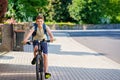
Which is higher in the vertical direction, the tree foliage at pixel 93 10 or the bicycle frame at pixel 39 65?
the bicycle frame at pixel 39 65

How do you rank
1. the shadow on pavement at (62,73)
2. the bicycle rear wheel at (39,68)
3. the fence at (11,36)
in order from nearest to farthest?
the bicycle rear wheel at (39,68) < the shadow on pavement at (62,73) < the fence at (11,36)

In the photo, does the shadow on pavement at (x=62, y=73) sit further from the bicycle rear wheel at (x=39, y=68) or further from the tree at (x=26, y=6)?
the tree at (x=26, y=6)

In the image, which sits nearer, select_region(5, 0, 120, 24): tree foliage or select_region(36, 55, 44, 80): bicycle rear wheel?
select_region(36, 55, 44, 80): bicycle rear wheel

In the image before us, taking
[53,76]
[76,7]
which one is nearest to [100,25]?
[76,7]

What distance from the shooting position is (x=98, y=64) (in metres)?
16.0

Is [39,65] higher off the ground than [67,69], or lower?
higher

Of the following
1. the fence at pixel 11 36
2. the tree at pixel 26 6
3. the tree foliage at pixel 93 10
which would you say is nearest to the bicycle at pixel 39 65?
the fence at pixel 11 36

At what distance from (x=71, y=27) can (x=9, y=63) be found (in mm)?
42460

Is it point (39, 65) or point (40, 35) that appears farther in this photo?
point (40, 35)

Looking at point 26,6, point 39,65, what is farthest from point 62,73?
point 26,6

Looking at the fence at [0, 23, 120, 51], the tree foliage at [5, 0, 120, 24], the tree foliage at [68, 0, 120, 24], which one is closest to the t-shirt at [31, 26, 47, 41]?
the fence at [0, 23, 120, 51]

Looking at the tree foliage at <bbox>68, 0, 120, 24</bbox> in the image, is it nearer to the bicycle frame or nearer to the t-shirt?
the t-shirt

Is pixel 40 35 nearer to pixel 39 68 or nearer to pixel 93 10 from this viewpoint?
pixel 39 68

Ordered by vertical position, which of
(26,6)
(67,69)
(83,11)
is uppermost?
(26,6)
